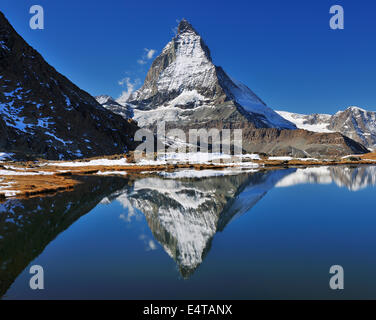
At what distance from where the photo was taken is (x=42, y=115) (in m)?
131

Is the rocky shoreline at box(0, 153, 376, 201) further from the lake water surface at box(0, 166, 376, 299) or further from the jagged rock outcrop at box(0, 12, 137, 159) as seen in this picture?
the jagged rock outcrop at box(0, 12, 137, 159)

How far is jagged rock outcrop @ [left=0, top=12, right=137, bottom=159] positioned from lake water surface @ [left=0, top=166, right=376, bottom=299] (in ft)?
285

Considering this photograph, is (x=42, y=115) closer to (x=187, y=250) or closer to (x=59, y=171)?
(x=59, y=171)

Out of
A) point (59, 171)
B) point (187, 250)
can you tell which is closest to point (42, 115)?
point (59, 171)

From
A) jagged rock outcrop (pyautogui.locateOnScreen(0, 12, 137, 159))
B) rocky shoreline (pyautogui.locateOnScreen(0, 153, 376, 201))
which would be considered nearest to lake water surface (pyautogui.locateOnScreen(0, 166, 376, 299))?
rocky shoreline (pyautogui.locateOnScreen(0, 153, 376, 201))

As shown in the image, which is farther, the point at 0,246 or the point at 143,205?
the point at 143,205

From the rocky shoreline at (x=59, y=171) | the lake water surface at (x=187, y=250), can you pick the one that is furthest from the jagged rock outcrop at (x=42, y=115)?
the lake water surface at (x=187, y=250)

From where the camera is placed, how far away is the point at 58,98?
146 metres

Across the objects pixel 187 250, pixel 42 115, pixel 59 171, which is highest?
pixel 42 115

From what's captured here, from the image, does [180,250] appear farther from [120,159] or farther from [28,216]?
[120,159]

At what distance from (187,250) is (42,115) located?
432 feet

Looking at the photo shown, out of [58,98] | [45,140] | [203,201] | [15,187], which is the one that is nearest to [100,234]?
[203,201]

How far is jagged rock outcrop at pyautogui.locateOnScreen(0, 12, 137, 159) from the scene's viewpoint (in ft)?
371

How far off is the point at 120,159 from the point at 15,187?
70.3 meters
